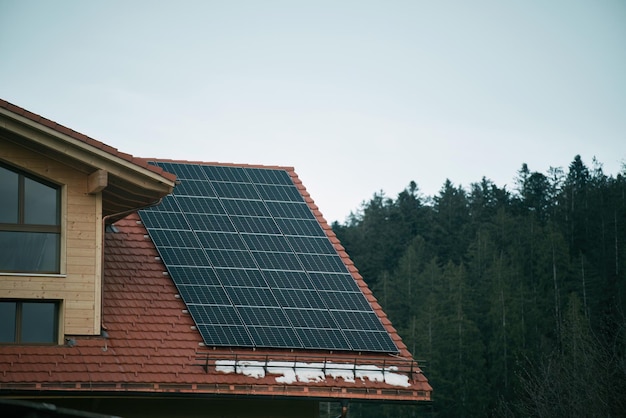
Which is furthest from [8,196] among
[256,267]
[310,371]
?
[310,371]

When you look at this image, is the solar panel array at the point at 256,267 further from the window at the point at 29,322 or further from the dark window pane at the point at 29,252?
the dark window pane at the point at 29,252

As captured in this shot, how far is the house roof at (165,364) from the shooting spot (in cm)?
1970

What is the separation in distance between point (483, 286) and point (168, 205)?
8951 centimetres

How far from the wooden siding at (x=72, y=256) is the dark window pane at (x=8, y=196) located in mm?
265

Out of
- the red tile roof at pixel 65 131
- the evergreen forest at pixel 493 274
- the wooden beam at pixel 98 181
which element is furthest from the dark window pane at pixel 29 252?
the evergreen forest at pixel 493 274

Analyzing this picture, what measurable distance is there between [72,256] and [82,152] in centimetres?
191

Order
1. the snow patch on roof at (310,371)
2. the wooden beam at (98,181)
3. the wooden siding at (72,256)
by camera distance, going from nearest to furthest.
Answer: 1. the wooden siding at (72,256)
2. the wooden beam at (98,181)
3. the snow patch on roof at (310,371)

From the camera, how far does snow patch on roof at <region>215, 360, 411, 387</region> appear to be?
20.8 metres

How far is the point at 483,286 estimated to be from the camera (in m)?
112

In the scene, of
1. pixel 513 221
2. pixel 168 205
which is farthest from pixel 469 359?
pixel 168 205

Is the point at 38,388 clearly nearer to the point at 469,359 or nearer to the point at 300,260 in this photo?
the point at 300,260

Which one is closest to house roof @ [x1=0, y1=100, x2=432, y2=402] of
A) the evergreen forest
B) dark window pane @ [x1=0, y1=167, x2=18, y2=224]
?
dark window pane @ [x1=0, y1=167, x2=18, y2=224]

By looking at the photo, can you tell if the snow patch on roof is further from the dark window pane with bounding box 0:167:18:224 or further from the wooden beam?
the dark window pane with bounding box 0:167:18:224

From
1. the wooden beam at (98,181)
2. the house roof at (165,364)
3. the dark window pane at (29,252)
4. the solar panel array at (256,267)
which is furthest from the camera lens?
the solar panel array at (256,267)
